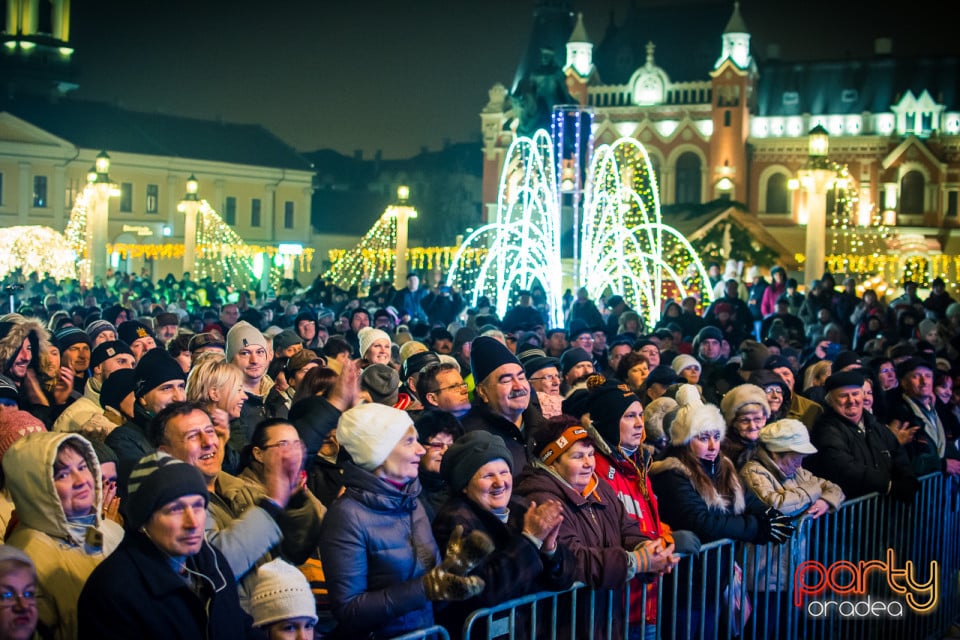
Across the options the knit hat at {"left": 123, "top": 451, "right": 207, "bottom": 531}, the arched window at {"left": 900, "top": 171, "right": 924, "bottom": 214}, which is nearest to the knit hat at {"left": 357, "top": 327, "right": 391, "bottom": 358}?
the knit hat at {"left": 123, "top": 451, "right": 207, "bottom": 531}

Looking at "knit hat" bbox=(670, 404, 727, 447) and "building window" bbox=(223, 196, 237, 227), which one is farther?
"building window" bbox=(223, 196, 237, 227)

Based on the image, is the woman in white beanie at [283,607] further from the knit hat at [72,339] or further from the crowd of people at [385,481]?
the knit hat at [72,339]

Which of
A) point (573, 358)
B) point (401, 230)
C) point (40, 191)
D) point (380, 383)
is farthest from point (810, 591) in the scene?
point (40, 191)

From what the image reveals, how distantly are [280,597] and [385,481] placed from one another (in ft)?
2.39

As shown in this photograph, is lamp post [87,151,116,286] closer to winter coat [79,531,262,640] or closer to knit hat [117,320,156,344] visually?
knit hat [117,320,156,344]

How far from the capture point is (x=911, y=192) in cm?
6681

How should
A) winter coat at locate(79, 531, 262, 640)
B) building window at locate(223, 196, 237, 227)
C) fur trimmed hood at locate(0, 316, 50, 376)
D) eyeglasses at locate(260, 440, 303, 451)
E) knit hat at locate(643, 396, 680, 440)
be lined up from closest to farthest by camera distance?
winter coat at locate(79, 531, 262, 640)
eyeglasses at locate(260, 440, 303, 451)
knit hat at locate(643, 396, 680, 440)
fur trimmed hood at locate(0, 316, 50, 376)
building window at locate(223, 196, 237, 227)

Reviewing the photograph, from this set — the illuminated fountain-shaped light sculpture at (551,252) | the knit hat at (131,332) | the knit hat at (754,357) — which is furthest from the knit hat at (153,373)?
the illuminated fountain-shaped light sculpture at (551,252)

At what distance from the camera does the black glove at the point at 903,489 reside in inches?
301

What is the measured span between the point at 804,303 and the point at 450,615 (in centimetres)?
1455

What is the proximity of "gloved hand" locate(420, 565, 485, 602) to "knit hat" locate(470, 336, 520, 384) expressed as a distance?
7.85 ft

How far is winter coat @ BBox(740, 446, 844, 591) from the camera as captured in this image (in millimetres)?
6262

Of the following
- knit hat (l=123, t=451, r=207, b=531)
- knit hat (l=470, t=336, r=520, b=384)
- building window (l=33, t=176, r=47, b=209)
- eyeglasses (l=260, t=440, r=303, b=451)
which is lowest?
knit hat (l=123, t=451, r=207, b=531)

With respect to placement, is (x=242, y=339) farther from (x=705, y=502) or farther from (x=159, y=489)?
(x=159, y=489)
